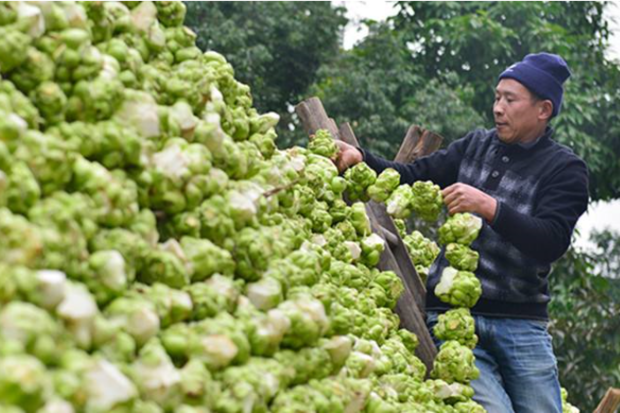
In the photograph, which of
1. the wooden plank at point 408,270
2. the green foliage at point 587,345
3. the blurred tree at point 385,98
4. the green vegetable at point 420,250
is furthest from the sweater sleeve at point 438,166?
the blurred tree at point 385,98

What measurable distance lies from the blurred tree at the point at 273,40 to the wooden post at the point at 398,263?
899 centimetres

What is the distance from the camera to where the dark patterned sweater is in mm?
2984

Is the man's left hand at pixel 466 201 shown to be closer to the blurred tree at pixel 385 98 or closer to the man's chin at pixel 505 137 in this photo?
the man's chin at pixel 505 137

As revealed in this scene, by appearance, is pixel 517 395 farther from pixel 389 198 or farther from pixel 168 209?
pixel 168 209

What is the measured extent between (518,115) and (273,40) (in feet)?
34.6

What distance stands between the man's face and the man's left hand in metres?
0.52

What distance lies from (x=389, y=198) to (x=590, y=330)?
339 inches

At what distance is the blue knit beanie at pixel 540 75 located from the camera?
3381 millimetres

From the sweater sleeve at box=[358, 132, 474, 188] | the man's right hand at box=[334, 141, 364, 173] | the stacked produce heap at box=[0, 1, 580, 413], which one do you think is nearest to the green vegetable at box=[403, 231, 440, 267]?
the sweater sleeve at box=[358, 132, 474, 188]

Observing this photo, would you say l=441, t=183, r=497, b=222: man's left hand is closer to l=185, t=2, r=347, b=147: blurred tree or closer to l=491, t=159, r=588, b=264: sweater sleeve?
l=491, t=159, r=588, b=264: sweater sleeve

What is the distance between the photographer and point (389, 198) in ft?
9.41

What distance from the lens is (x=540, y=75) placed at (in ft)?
11.2

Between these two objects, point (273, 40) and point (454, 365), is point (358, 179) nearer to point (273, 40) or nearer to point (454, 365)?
point (454, 365)

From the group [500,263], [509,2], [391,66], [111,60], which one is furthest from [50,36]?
[509,2]
